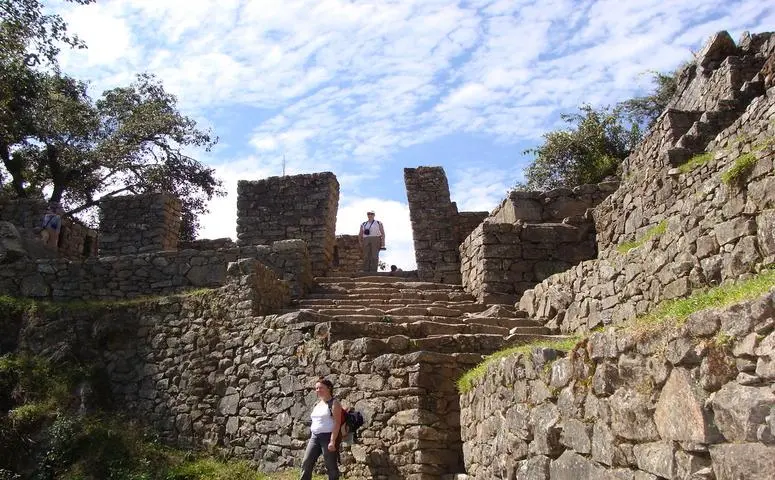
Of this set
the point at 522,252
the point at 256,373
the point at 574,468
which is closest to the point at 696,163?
the point at 522,252

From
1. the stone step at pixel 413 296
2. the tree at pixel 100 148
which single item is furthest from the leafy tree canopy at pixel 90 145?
the stone step at pixel 413 296

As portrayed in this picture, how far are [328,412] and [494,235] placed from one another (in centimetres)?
579

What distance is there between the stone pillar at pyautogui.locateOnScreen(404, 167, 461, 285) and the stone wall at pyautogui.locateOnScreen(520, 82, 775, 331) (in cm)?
337

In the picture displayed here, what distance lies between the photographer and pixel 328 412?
9070mm

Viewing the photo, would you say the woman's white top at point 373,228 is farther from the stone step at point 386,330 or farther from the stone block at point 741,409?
the stone block at point 741,409

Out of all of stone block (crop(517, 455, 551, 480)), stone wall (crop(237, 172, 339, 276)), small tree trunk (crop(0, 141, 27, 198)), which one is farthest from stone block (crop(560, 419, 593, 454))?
small tree trunk (crop(0, 141, 27, 198))

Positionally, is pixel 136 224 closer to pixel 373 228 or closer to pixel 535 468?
pixel 373 228

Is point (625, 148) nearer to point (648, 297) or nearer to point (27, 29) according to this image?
point (648, 297)

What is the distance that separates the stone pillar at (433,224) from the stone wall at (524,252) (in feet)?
6.21

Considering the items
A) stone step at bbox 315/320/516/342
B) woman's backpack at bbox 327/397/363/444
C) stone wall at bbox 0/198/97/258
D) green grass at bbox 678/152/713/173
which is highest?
stone wall at bbox 0/198/97/258

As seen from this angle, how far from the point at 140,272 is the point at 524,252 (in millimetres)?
7927

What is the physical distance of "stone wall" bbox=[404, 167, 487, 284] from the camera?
1572 cm

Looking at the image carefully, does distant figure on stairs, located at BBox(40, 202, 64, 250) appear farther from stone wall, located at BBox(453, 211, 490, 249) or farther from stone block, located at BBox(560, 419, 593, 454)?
stone block, located at BBox(560, 419, 593, 454)

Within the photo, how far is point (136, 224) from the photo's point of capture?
1794cm
